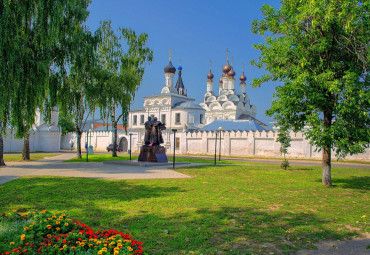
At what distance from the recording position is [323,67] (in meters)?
11.0

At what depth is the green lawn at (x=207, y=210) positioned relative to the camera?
199 inches

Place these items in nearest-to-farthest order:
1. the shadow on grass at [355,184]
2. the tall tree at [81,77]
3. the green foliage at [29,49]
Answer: the shadow on grass at [355,184], the green foliage at [29,49], the tall tree at [81,77]

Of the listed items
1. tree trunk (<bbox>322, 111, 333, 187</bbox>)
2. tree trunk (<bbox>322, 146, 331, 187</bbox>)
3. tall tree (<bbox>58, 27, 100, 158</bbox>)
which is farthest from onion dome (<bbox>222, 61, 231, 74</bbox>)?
tree trunk (<bbox>322, 146, 331, 187</bbox>)

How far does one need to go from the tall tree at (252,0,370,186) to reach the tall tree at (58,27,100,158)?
10.4 meters

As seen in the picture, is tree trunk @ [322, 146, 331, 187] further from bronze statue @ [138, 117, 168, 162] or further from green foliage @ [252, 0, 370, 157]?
bronze statue @ [138, 117, 168, 162]

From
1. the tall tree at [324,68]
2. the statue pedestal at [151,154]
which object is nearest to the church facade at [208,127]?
the statue pedestal at [151,154]

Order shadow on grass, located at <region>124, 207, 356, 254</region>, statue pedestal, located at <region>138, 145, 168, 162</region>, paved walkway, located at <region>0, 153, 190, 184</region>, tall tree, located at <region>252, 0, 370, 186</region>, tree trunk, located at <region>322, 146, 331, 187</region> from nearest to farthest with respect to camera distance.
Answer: shadow on grass, located at <region>124, 207, 356, 254</region>, tall tree, located at <region>252, 0, 370, 186</region>, tree trunk, located at <region>322, 146, 331, 187</region>, paved walkway, located at <region>0, 153, 190, 184</region>, statue pedestal, located at <region>138, 145, 168, 162</region>

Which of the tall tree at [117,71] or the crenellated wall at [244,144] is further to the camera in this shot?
the crenellated wall at [244,144]

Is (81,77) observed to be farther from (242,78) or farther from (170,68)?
(242,78)

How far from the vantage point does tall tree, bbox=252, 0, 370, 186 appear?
9.73m

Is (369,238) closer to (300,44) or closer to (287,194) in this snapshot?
(287,194)

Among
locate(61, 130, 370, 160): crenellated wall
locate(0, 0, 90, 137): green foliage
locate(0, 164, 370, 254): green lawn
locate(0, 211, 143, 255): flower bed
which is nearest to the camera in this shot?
locate(0, 211, 143, 255): flower bed

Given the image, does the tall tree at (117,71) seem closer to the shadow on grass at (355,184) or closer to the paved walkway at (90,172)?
the paved walkway at (90,172)

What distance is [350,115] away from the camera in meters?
10.2
